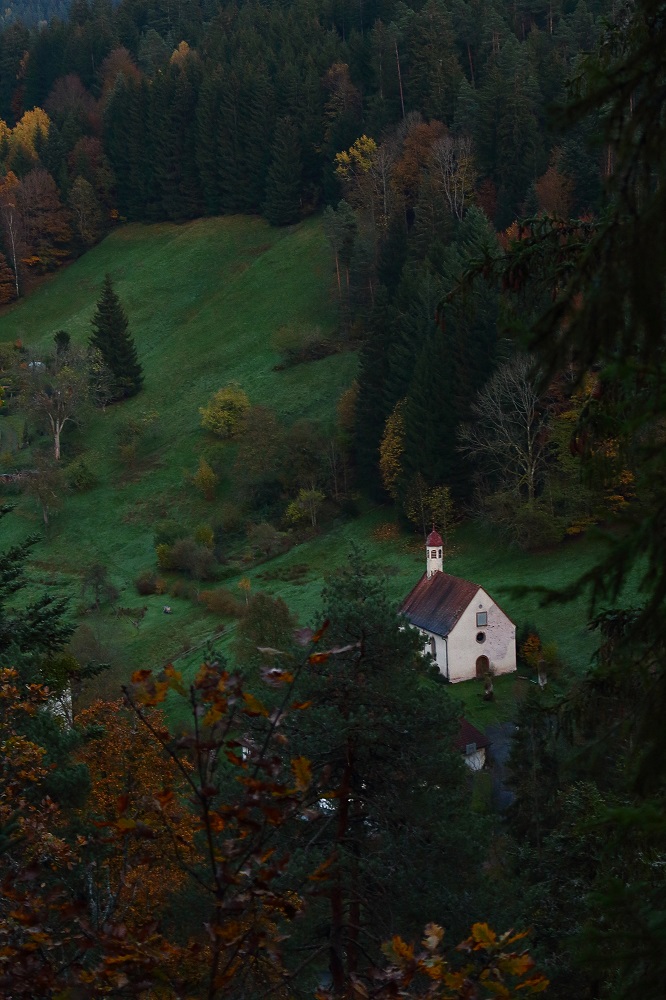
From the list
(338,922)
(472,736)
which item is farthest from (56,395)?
(338,922)

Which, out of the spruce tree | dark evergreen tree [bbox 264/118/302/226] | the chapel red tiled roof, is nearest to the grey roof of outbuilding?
the chapel red tiled roof

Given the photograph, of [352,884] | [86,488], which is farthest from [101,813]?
[86,488]

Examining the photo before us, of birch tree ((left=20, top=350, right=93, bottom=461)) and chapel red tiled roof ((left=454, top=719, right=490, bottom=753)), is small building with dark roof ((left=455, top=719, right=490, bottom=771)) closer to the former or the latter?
chapel red tiled roof ((left=454, top=719, right=490, bottom=753))

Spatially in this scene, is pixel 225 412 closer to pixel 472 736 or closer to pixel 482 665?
pixel 482 665

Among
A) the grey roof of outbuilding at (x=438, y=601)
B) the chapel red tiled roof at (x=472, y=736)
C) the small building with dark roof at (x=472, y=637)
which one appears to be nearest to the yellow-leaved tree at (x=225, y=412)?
the grey roof of outbuilding at (x=438, y=601)

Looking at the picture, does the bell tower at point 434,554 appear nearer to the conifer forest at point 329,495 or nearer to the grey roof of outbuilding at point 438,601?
the grey roof of outbuilding at point 438,601
